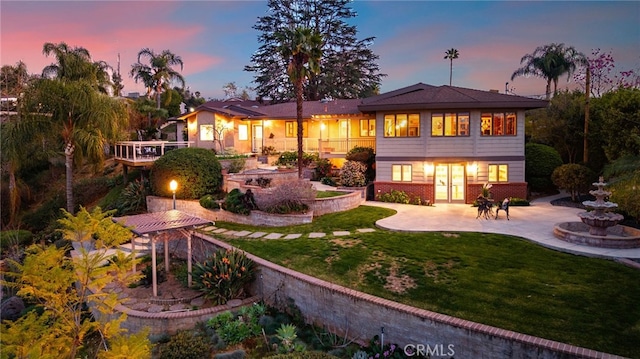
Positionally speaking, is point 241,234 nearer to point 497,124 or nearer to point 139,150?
point 139,150

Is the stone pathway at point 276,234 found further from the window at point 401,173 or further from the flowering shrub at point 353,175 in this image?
the window at point 401,173

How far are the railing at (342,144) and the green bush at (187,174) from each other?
720cm

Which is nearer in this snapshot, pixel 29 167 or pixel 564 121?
pixel 564 121

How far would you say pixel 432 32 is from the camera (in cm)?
2583

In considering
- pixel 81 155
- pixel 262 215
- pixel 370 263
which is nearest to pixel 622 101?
pixel 370 263

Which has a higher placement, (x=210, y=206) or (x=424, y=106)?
(x=424, y=106)

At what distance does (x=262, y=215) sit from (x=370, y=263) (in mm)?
6165

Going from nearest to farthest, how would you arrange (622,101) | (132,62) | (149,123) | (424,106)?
(622,101) < (424,106) < (149,123) < (132,62)

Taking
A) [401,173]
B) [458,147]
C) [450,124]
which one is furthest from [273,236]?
[450,124]

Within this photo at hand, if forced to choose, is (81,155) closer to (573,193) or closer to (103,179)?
(103,179)

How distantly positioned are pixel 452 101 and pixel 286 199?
946 cm

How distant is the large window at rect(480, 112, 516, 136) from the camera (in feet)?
64.0

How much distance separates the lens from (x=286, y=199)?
15.8m

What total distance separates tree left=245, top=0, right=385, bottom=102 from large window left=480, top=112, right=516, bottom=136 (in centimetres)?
2532
